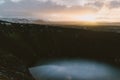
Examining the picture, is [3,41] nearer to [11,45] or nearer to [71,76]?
[11,45]

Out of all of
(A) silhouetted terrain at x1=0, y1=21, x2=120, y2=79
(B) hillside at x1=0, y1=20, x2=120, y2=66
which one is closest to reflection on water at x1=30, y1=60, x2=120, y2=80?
(A) silhouetted terrain at x1=0, y1=21, x2=120, y2=79

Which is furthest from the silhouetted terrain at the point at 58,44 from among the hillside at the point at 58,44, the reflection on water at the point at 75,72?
the reflection on water at the point at 75,72

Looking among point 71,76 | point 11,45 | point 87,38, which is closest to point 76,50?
point 87,38

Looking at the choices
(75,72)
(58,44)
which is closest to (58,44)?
(58,44)

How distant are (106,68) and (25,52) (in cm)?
1846

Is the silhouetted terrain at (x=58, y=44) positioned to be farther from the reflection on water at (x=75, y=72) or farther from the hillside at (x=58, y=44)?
the reflection on water at (x=75, y=72)

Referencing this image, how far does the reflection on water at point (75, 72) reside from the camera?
1539 inches

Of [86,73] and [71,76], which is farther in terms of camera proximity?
[86,73]

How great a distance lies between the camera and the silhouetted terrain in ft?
183

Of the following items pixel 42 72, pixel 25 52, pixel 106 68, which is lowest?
pixel 42 72

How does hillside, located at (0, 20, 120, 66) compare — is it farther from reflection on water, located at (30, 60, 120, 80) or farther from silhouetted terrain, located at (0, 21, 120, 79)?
reflection on water, located at (30, 60, 120, 80)

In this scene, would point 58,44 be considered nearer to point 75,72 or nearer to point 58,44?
point 58,44

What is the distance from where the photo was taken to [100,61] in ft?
185

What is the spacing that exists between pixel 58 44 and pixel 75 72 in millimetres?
20853
